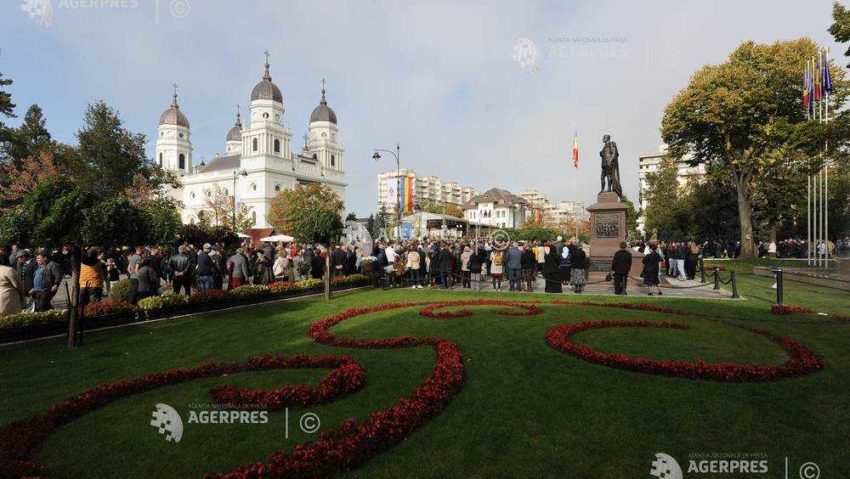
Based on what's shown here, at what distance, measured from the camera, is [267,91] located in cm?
9419

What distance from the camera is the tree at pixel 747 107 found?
2988 cm

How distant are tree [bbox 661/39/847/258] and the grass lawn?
2574cm

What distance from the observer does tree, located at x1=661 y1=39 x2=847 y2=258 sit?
2988 cm

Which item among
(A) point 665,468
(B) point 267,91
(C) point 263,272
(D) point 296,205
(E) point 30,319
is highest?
(B) point 267,91

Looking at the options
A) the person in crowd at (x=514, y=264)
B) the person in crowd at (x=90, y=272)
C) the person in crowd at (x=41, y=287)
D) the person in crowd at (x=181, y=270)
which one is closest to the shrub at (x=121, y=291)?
the person in crowd at (x=90, y=272)

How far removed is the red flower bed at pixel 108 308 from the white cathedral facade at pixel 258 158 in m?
70.3

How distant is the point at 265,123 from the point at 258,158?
7.17m

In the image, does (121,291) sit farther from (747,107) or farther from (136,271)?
(747,107)

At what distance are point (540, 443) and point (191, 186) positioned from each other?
118302 millimetres

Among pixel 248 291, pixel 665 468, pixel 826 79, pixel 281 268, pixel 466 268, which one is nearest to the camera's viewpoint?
pixel 665 468

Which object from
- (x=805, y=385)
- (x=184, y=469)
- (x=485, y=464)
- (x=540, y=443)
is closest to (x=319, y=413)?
(x=184, y=469)

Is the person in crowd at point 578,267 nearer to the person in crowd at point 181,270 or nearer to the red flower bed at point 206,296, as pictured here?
the red flower bed at point 206,296

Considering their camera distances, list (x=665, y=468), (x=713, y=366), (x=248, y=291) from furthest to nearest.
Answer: (x=248, y=291) → (x=713, y=366) → (x=665, y=468)

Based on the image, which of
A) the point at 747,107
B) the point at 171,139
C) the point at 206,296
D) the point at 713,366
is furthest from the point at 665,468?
the point at 171,139
